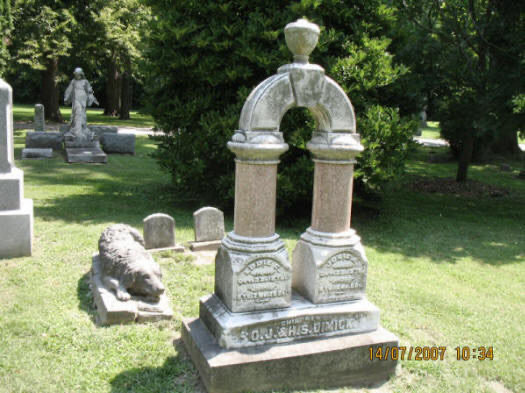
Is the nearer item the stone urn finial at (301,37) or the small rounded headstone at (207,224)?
the stone urn finial at (301,37)

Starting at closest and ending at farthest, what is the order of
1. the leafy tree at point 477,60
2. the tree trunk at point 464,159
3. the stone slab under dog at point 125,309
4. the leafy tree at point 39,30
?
the stone slab under dog at point 125,309 → the leafy tree at point 477,60 → the tree trunk at point 464,159 → the leafy tree at point 39,30

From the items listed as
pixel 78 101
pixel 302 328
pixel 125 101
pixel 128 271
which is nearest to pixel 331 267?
pixel 302 328

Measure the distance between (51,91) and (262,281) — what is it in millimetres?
27855

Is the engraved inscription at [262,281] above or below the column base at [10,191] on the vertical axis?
below

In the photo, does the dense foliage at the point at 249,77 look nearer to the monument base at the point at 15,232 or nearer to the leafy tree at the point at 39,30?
the monument base at the point at 15,232

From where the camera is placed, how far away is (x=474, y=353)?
486cm

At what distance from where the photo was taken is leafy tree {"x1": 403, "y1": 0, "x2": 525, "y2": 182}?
10086 millimetres

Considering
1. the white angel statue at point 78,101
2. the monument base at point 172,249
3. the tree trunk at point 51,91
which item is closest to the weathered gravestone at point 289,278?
the monument base at point 172,249

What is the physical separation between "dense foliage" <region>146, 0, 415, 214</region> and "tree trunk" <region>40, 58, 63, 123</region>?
2017 centimetres

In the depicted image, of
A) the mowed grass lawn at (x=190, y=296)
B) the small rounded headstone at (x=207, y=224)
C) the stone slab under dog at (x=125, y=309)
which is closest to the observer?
the mowed grass lawn at (x=190, y=296)

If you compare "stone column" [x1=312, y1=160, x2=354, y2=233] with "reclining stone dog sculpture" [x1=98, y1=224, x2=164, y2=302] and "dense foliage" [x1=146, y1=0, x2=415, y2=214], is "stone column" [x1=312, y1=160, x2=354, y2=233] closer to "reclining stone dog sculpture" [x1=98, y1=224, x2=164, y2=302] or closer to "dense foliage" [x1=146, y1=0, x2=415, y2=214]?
"reclining stone dog sculpture" [x1=98, y1=224, x2=164, y2=302]

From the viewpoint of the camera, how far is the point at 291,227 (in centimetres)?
923

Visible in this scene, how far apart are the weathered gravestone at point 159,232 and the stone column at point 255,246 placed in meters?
3.21

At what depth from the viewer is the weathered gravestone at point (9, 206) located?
6.66m
